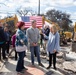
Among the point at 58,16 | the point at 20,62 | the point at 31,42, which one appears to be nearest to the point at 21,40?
the point at 20,62

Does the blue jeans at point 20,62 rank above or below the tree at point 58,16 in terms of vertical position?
below

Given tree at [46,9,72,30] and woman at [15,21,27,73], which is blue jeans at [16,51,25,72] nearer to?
woman at [15,21,27,73]

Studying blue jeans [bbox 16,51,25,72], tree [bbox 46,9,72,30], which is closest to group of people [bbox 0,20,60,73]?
blue jeans [bbox 16,51,25,72]

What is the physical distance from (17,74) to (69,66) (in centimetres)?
202

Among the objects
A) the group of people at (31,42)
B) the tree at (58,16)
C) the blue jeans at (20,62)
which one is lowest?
the blue jeans at (20,62)

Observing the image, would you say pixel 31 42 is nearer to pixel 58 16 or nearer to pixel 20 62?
pixel 20 62

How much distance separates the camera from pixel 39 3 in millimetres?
35250

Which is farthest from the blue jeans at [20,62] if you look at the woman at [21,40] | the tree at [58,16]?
the tree at [58,16]

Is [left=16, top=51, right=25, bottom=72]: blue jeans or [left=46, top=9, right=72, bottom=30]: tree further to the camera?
[left=46, top=9, right=72, bottom=30]: tree

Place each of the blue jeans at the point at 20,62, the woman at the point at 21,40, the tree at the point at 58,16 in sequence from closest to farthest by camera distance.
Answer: the woman at the point at 21,40 → the blue jeans at the point at 20,62 → the tree at the point at 58,16

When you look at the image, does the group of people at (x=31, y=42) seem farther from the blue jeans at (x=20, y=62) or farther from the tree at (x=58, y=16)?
the tree at (x=58, y=16)

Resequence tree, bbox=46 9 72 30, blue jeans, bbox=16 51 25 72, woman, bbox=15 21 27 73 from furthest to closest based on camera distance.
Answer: tree, bbox=46 9 72 30, blue jeans, bbox=16 51 25 72, woman, bbox=15 21 27 73

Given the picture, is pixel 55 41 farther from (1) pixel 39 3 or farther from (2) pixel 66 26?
(2) pixel 66 26

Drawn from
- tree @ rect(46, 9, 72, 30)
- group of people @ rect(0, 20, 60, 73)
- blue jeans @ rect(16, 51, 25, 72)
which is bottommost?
blue jeans @ rect(16, 51, 25, 72)
